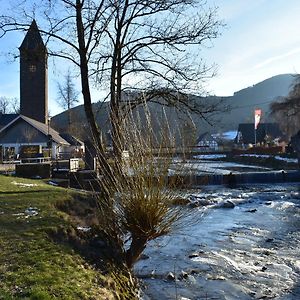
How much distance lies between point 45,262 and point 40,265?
205mm

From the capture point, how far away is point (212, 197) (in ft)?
83.8

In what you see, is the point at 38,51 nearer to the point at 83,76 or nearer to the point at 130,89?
the point at 83,76

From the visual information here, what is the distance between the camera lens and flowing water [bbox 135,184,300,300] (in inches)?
347

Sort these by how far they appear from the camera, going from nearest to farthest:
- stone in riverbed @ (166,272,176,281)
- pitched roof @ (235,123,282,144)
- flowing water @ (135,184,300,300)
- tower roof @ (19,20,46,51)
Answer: flowing water @ (135,184,300,300) → stone in riverbed @ (166,272,176,281) → tower roof @ (19,20,46,51) → pitched roof @ (235,123,282,144)

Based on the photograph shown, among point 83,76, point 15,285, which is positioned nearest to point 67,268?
point 15,285

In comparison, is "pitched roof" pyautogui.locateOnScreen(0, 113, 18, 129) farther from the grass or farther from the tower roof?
the grass

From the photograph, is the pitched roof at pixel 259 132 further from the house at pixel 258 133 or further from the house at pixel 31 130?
the house at pixel 31 130

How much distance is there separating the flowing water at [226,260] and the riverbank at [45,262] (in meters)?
1.31

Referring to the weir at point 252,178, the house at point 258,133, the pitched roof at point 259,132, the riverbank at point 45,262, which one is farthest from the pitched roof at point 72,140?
the riverbank at point 45,262

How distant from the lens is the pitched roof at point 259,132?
107 metres

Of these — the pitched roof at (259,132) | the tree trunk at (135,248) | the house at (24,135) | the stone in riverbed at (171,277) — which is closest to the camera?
the tree trunk at (135,248)

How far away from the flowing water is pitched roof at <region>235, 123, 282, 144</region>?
294ft

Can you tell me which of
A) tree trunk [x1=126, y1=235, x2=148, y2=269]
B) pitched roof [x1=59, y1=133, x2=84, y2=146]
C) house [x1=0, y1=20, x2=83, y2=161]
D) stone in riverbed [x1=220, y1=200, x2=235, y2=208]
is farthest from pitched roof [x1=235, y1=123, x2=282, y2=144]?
tree trunk [x1=126, y1=235, x2=148, y2=269]

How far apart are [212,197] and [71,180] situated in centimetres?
757
